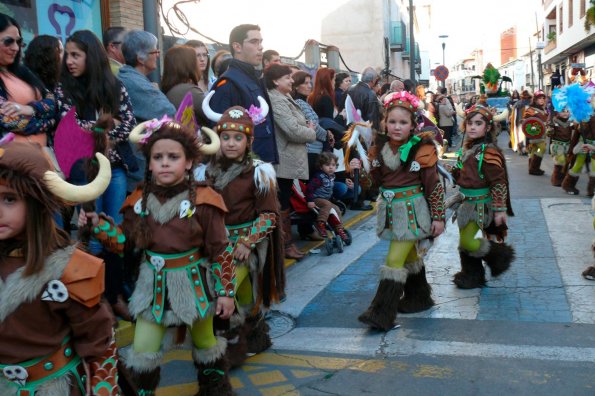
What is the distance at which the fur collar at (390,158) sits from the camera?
526 cm

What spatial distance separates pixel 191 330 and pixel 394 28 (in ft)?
125

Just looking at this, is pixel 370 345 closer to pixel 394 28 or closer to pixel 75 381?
pixel 75 381

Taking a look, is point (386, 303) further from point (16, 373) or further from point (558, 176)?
point (558, 176)

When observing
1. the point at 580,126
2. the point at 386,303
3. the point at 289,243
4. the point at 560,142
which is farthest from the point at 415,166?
the point at 560,142

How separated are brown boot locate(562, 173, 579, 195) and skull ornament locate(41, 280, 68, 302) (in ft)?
34.5

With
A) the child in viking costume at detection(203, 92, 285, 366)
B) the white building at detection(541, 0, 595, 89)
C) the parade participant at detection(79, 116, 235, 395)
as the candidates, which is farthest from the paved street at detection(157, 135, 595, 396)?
the white building at detection(541, 0, 595, 89)

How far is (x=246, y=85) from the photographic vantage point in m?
5.99

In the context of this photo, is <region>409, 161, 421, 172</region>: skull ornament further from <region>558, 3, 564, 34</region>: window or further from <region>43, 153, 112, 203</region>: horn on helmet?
<region>558, 3, 564, 34</region>: window

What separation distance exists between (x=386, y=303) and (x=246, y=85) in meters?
2.30

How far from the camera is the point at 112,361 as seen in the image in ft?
8.70

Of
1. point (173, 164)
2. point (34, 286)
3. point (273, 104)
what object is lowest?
point (34, 286)

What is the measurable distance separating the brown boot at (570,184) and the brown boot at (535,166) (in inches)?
110

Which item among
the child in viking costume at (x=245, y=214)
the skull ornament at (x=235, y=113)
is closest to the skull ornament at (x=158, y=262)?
the child in viking costume at (x=245, y=214)

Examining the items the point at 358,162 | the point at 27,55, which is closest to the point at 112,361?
the point at 27,55
